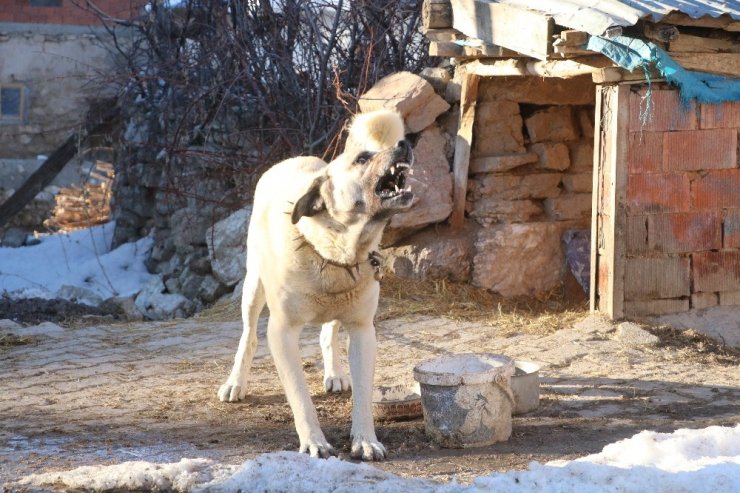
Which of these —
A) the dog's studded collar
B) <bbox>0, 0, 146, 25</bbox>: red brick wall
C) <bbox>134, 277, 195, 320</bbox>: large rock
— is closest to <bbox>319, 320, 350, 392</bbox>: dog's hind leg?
Answer: the dog's studded collar

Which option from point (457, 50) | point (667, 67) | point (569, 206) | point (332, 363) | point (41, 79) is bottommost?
point (332, 363)

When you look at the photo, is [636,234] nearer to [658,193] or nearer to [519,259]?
[658,193]

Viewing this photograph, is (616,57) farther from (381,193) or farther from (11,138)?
(11,138)

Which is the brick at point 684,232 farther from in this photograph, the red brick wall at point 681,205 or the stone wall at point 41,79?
the stone wall at point 41,79

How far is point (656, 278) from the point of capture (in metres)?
8.78

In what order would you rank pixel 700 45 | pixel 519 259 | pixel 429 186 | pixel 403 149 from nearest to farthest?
1. pixel 403 149
2. pixel 700 45
3. pixel 429 186
4. pixel 519 259

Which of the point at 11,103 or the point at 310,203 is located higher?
the point at 11,103

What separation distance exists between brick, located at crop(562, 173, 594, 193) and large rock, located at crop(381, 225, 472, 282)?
1135 mm

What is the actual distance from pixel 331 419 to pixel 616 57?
356 cm

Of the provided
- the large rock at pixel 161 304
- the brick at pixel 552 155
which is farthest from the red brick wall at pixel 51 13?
the brick at pixel 552 155

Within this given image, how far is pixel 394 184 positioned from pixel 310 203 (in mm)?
471

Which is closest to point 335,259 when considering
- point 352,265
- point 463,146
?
point 352,265

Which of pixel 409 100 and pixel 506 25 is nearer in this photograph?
pixel 506 25

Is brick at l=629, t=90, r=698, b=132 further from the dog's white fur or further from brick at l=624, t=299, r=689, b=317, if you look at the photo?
the dog's white fur
